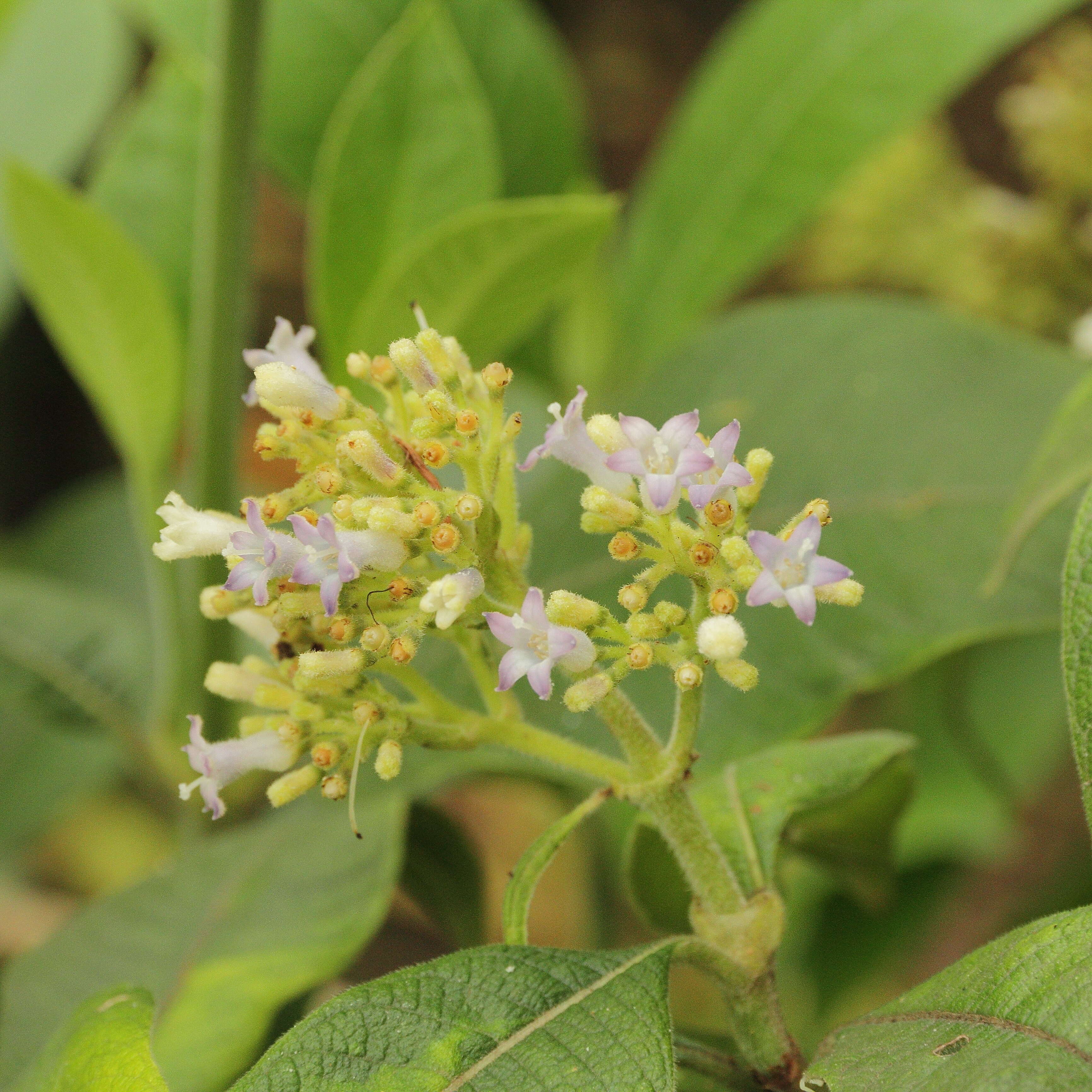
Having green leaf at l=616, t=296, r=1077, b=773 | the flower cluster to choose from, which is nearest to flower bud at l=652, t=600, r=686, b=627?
the flower cluster

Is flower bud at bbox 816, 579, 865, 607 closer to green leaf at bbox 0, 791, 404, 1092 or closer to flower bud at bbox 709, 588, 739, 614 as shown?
flower bud at bbox 709, 588, 739, 614

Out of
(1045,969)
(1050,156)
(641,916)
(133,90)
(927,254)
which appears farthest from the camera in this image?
(133,90)

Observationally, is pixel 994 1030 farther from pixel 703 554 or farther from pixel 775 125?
pixel 775 125

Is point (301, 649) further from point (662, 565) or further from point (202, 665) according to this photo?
point (202, 665)

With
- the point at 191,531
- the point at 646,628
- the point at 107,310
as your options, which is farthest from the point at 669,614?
the point at 107,310

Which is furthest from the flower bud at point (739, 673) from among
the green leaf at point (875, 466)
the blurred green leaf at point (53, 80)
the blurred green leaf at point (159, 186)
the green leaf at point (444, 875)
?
the blurred green leaf at point (53, 80)

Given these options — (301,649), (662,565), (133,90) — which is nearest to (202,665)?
(301,649)
